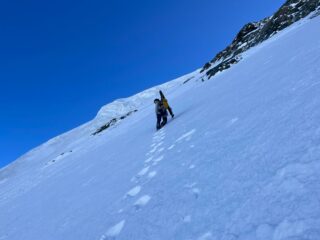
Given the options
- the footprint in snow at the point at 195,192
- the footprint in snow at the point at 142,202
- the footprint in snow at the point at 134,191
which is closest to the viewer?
the footprint in snow at the point at 195,192

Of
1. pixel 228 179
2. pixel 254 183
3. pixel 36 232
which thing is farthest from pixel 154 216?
pixel 36 232

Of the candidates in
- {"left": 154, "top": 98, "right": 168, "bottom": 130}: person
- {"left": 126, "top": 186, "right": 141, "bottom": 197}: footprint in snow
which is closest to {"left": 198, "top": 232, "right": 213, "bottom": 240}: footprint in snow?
{"left": 126, "top": 186, "right": 141, "bottom": 197}: footprint in snow

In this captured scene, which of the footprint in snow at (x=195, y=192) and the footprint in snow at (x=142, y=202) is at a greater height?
the footprint in snow at (x=195, y=192)

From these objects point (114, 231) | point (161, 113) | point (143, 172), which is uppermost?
point (161, 113)

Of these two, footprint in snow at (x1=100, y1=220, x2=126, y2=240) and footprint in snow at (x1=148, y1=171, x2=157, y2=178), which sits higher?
footprint in snow at (x1=148, y1=171, x2=157, y2=178)

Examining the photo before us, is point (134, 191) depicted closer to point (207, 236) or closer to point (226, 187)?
point (226, 187)

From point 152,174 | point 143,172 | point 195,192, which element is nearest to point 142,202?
point 195,192

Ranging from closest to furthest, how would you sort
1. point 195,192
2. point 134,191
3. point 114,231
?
point 195,192 < point 114,231 < point 134,191

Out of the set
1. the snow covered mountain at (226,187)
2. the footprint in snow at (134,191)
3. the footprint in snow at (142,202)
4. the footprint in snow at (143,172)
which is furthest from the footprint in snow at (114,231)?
the footprint in snow at (143,172)

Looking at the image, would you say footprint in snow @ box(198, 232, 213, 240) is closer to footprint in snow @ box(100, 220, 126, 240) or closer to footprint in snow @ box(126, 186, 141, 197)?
footprint in snow @ box(100, 220, 126, 240)

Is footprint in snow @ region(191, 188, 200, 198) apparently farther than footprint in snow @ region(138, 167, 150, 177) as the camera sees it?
No

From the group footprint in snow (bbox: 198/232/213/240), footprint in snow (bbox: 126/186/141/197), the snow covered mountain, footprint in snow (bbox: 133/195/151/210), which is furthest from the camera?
footprint in snow (bbox: 126/186/141/197)

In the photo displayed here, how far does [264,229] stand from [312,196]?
18.5 inches

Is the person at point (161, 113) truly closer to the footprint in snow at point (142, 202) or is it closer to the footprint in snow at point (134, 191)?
the footprint in snow at point (134, 191)
